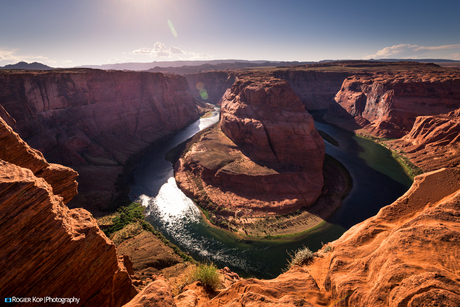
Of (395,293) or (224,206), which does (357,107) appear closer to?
(224,206)

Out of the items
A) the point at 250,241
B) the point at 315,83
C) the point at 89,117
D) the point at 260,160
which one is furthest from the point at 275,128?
the point at 315,83

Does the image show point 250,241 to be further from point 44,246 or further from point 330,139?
point 330,139

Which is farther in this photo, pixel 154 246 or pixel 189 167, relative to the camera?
pixel 189 167

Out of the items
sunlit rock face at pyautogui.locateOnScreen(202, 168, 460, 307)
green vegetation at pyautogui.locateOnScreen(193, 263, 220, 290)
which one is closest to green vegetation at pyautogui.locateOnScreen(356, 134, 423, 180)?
sunlit rock face at pyautogui.locateOnScreen(202, 168, 460, 307)

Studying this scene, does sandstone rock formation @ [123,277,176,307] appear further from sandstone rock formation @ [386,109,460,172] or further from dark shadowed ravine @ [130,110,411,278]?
sandstone rock formation @ [386,109,460,172]

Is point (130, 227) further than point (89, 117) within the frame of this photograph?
No

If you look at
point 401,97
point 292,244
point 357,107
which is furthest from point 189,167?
point 357,107
